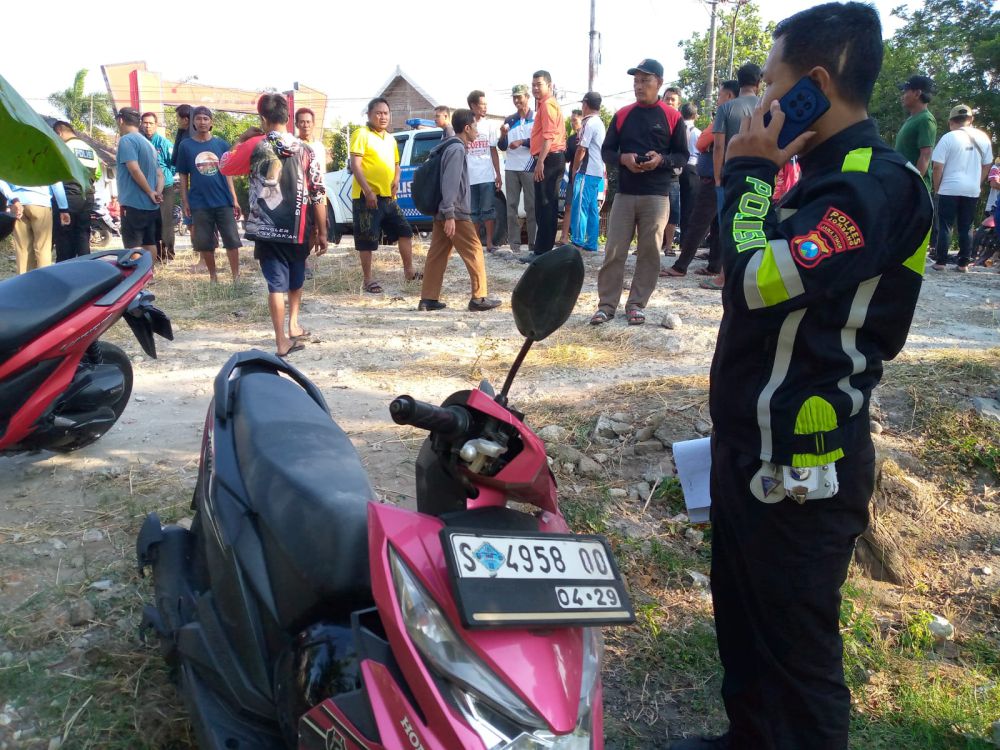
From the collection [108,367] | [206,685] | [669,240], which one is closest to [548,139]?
[669,240]

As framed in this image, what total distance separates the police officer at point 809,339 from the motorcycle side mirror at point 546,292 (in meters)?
0.36

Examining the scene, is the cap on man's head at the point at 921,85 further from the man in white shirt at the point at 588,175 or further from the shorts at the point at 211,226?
the shorts at the point at 211,226

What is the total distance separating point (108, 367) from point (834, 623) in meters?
3.28

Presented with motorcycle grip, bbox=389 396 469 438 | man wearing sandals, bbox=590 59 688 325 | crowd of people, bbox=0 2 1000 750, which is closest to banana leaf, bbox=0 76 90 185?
crowd of people, bbox=0 2 1000 750

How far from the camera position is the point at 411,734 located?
116 centimetres

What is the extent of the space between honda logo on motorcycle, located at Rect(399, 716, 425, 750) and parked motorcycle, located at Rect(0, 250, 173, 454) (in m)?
2.60

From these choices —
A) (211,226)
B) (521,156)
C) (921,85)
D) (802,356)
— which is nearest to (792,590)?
(802,356)

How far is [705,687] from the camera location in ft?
8.09

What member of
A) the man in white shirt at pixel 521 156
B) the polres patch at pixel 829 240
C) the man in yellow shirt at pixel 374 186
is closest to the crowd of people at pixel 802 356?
the polres patch at pixel 829 240

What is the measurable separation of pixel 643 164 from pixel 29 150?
5.27 meters

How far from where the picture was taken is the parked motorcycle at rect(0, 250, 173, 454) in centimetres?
307

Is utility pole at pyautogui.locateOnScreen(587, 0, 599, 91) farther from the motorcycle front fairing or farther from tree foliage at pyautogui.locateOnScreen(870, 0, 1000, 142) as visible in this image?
the motorcycle front fairing

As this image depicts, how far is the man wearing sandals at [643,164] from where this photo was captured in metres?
5.95

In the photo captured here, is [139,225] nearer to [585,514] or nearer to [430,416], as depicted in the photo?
[585,514]
